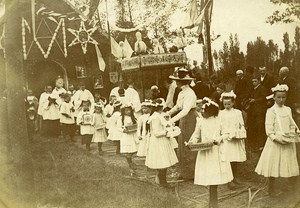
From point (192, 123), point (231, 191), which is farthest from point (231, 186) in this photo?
point (192, 123)

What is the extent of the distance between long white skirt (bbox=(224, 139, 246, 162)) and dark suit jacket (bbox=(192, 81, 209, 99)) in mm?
490

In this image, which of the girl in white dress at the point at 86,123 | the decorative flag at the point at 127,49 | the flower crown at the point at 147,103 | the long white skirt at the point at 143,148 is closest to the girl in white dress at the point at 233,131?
the flower crown at the point at 147,103

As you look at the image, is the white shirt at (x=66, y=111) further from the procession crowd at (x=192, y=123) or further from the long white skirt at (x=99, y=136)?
the long white skirt at (x=99, y=136)

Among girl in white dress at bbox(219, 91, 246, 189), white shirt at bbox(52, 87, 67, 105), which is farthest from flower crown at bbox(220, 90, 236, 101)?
white shirt at bbox(52, 87, 67, 105)

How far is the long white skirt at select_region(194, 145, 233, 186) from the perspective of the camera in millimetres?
2928

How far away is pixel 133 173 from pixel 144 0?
1352 mm

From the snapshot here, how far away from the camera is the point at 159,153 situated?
3.31m

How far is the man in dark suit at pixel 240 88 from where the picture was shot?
3.23 m

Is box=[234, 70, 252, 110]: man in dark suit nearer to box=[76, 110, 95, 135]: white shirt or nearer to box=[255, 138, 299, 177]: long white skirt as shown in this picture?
box=[255, 138, 299, 177]: long white skirt

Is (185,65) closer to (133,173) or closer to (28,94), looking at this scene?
(133,173)

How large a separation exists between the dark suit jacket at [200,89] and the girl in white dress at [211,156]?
45 centimetres

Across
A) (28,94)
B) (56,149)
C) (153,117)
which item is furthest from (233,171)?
(28,94)

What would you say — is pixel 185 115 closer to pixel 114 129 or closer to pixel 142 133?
pixel 142 133

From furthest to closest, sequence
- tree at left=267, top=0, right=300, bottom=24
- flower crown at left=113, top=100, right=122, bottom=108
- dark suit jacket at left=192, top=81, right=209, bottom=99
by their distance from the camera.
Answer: flower crown at left=113, top=100, right=122, bottom=108 → dark suit jacket at left=192, top=81, right=209, bottom=99 → tree at left=267, top=0, right=300, bottom=24
